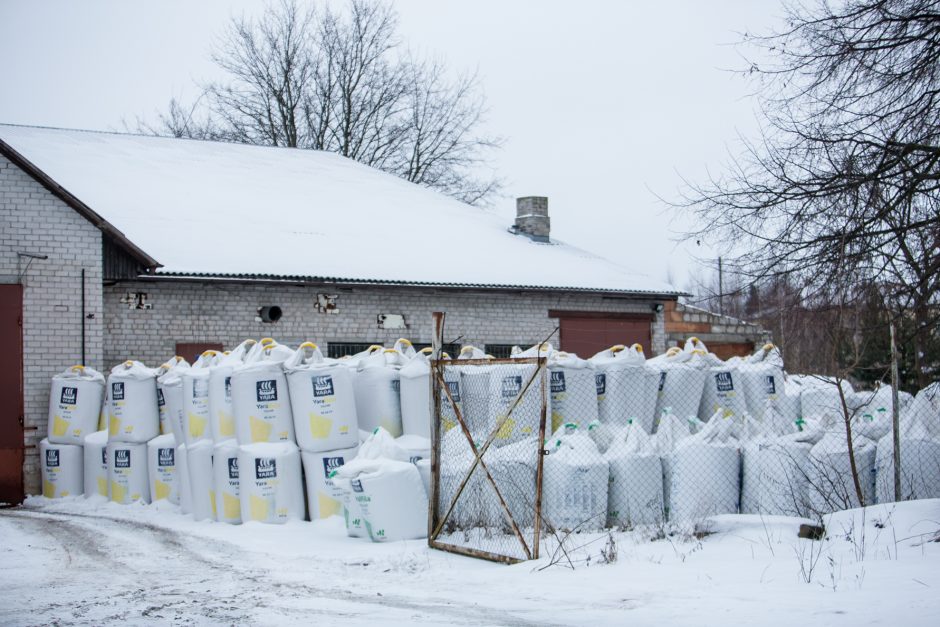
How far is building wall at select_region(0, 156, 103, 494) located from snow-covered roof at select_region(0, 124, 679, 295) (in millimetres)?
1335

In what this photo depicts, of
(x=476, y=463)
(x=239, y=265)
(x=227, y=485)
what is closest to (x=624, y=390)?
(x=476, y=463)

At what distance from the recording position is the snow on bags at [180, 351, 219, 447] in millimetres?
10672

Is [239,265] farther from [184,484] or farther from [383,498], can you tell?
[383,498]

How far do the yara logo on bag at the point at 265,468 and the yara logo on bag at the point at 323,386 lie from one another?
2.42 feet

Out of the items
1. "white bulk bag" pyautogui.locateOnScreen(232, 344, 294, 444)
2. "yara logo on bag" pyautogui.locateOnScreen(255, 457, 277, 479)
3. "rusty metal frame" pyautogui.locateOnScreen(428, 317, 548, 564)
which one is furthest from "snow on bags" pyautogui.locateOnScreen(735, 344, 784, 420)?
Answer: "yara logo on bag" pyautogui.locateOnScreen(255, 457, 277, 479)

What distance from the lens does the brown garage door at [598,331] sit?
17859mm

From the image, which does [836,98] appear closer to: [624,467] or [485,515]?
[624,467]

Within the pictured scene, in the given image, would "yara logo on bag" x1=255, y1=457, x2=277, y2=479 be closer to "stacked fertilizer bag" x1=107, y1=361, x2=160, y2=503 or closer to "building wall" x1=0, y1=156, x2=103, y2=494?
"stacked fertilizer bag" x1=107, y1=361, x2=160, y2=503

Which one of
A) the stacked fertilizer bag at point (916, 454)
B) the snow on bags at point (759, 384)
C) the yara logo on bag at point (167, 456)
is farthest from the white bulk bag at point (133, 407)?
the stacked fertilizer bag at point (916, 454)

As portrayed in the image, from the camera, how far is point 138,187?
55.4ft

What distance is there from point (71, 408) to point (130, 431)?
1160 millimetres

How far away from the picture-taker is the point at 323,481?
9.88m

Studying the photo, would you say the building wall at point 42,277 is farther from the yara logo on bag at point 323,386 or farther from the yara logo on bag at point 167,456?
the yara logo on bag at point 323,386

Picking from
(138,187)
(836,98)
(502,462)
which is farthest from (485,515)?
(138,187)
